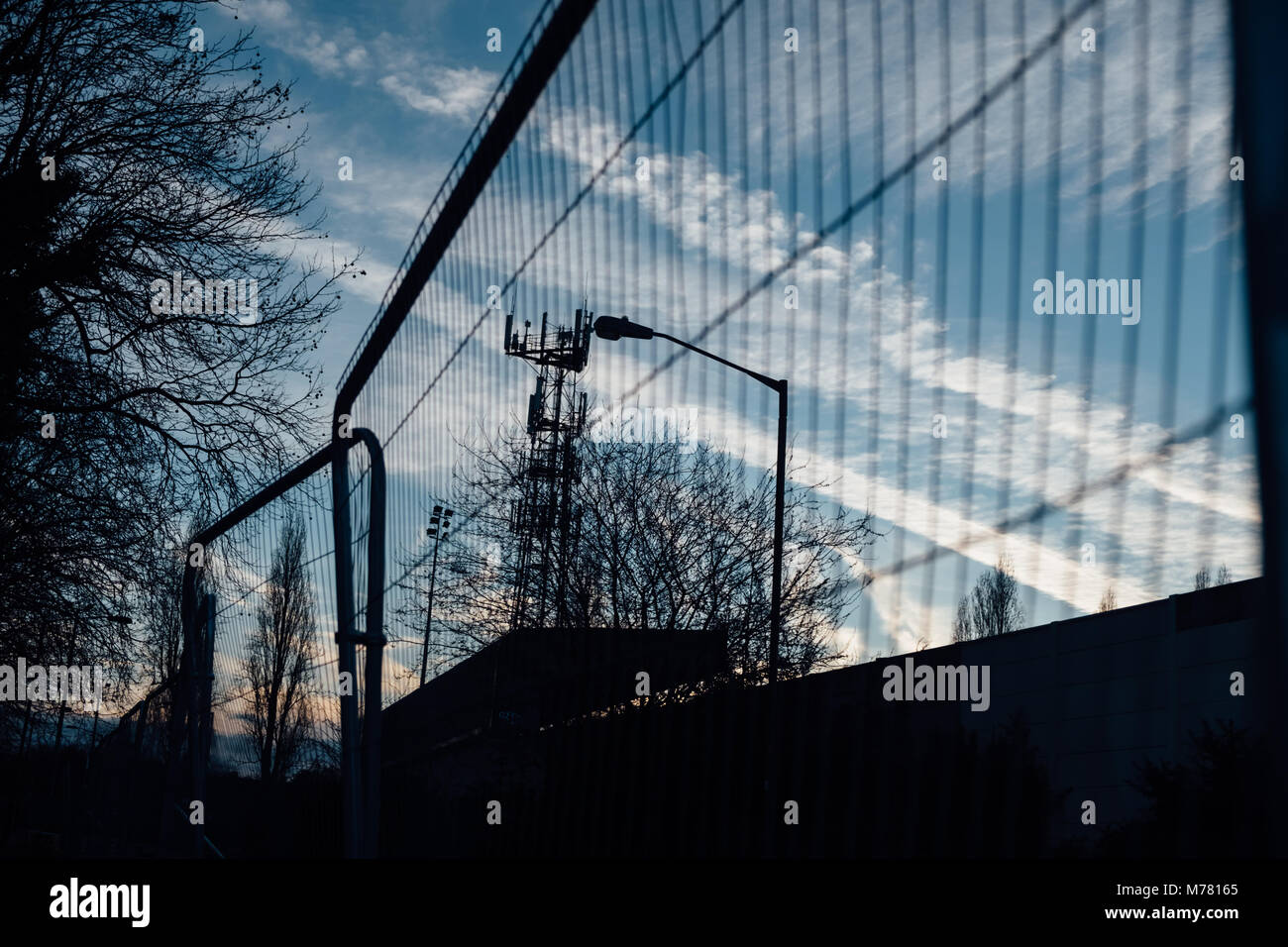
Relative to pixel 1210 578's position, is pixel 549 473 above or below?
above

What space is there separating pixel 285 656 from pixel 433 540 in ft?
17.4

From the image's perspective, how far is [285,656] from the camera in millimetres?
13555

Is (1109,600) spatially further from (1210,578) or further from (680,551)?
(680,551)

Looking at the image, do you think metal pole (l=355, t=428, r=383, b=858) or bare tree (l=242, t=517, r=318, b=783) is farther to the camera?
bare tree (l=242, t=517, r=318, b=783)

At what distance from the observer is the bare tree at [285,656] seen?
12195 mm

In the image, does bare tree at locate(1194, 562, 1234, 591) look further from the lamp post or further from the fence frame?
the lamp post

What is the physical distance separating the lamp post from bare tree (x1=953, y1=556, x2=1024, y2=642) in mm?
5675

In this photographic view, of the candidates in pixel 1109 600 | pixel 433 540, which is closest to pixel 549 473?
pixel 433 540

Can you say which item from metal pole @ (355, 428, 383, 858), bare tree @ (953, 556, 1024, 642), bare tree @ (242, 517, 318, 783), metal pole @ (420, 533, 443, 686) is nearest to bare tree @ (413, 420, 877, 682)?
bare tree @ (953, 556, 1024, 642)

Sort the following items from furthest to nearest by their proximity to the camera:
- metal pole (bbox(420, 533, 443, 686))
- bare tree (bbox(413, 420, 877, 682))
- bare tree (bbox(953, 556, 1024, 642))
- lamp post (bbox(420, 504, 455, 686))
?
metal pole (bbox(420, 533, 443, 686)), lamp post (bbox(420, 504, 455, 686)), bare tree (bbox(413, 420, 877, 682)), bare tree (bbox(953, 556, 1024, 642))

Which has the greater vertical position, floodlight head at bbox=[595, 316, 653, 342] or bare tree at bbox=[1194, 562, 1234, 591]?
floodlight head at bbox=[595, 316, 653, 342]

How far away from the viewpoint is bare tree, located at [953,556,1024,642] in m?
3.09

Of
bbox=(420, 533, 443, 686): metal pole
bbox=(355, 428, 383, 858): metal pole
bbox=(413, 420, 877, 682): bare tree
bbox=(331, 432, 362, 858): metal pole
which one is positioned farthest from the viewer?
bbox=(420, 533, 443, 686): metal pole
